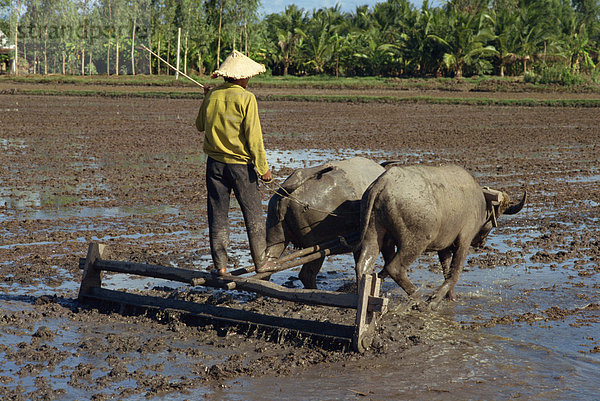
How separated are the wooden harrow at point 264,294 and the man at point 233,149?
26cm

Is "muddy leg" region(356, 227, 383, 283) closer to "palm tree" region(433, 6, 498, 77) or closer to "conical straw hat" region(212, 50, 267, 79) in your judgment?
"conical straw hat" region(212, 50, 267, 79)

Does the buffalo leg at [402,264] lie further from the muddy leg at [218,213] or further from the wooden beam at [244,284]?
the muddy leg at [218,213]

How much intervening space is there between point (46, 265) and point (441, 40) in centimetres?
3802

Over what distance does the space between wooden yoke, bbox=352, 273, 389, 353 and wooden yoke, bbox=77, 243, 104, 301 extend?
2.42m

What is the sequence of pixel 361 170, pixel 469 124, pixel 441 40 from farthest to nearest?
pixel 441 40 < pixel 469 124 < pixel 361 170

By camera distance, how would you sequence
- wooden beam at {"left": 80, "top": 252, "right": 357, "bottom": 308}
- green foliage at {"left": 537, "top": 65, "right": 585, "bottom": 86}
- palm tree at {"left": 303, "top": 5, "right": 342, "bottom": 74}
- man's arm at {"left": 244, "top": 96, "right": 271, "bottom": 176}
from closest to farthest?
wooden beam at {"left": 80, "top": 252, "right": 357, "bottom": 308}, man's arm at {"left": 244, "top": 96, "right": 271, "bottom": 176}, green foliage at {"left": 537, "top": 65, "right": 585, "bottom": 86}, palm tree at {"left": 303, "top": 5, "right": 342, "bottom": 74}

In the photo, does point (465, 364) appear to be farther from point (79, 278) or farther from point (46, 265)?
point (46, 265)

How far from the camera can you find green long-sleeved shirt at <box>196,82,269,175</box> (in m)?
5.44

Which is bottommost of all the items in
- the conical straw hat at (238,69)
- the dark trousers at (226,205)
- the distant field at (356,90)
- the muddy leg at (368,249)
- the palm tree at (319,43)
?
the muddy leg at (368,249)

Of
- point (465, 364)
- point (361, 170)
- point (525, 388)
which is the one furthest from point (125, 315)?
point (525, 388)

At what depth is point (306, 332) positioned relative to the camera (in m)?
5.32

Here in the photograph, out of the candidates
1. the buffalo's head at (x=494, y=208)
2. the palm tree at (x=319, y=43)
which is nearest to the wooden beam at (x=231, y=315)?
the buffalo's head at (x=494, y=208)

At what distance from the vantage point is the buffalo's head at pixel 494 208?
6.75 meters

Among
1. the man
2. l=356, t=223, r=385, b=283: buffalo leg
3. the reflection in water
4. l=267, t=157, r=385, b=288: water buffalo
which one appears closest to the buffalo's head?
the reflection in water
